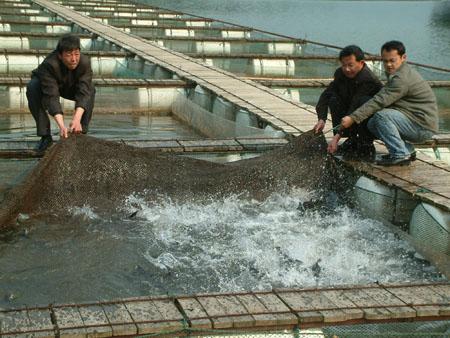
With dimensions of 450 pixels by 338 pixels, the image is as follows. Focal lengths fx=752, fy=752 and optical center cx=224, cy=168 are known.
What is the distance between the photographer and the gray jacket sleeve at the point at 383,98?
6.82m

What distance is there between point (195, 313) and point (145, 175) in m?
3.13

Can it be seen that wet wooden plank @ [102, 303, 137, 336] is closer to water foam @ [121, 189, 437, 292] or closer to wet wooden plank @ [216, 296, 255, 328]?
wet wooden plank @ [216, 296, 255, 328]

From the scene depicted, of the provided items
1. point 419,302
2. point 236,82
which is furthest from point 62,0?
Answer: point 419,302

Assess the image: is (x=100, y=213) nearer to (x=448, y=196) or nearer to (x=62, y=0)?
(x=448, y=196)

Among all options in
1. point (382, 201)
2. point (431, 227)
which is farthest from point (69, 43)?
point (431, 227)

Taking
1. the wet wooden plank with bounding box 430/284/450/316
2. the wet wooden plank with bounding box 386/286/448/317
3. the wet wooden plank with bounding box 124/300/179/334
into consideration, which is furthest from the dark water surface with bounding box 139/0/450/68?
the wet wooden plank with bounding box 124/300/179/334

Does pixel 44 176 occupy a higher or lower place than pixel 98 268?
higher

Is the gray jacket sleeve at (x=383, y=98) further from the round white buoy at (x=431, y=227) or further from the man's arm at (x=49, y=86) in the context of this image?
the man's arm at (x=49, y=86)

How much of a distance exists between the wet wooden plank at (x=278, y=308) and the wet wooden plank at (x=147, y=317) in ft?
1.91

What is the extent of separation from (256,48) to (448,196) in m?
Result: 14.4

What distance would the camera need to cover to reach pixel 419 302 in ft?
14.4

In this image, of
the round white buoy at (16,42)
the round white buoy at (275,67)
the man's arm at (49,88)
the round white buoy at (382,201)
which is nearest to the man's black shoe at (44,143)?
the man's arm at (49,88)

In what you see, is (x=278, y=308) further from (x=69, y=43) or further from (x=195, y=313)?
(x=69, y=43)

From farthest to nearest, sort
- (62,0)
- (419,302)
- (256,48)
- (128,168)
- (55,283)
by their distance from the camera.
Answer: (62,0)
(256,48)
(128,168)
(55,283)
(419,302)
